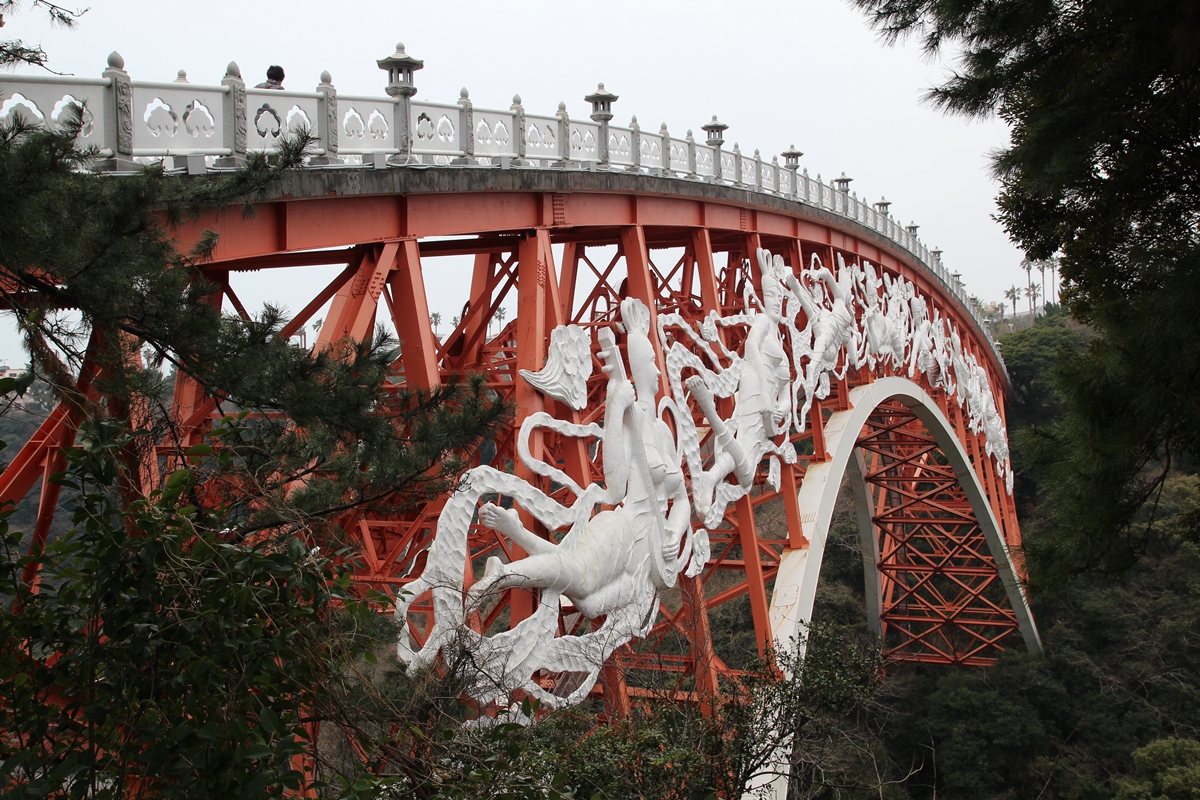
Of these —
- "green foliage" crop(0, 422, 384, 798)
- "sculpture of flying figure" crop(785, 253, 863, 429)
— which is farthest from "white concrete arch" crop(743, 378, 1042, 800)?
"green foliage" crop(0, 422, 384, 798)

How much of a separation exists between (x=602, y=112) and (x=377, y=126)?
10.4 ft

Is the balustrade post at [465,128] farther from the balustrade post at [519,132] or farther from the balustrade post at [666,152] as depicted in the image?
the balustrade post at [666,152]

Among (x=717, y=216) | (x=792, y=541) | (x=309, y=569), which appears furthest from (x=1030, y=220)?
(x=309, y=569)

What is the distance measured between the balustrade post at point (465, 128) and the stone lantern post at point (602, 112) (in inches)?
79.5

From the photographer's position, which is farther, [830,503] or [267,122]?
[830,503]

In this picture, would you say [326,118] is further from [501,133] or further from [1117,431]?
[1117,431]

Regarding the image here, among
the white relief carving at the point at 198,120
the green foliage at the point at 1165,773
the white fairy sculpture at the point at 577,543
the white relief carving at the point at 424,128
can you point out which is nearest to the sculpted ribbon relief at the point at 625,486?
the white fairy sculpture at the point at 577,543

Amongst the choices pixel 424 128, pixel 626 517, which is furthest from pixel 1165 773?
pixel 424 128

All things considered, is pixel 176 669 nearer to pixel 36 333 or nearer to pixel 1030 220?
pixel 36 333

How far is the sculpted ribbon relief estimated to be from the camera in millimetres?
6379

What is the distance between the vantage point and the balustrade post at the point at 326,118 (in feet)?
20.8

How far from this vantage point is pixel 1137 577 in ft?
91.6

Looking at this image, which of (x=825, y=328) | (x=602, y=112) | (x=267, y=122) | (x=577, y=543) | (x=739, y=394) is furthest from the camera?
(x=825, y=328)

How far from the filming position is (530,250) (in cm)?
844
